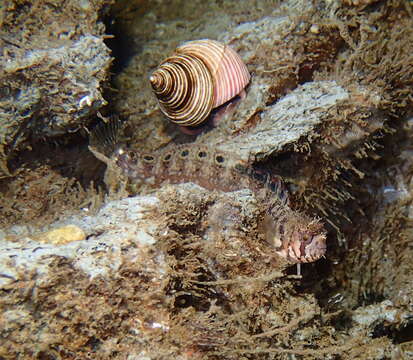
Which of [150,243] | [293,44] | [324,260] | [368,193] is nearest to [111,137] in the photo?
[150,243]

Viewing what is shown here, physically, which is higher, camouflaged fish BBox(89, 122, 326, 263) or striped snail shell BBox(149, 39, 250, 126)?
striped snail shell BBox(149, 39, 250, 126)

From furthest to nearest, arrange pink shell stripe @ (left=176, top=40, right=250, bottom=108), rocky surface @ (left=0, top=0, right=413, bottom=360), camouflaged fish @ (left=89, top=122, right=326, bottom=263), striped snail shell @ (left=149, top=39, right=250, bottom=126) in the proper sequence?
1. pink shell stripe @ (left=176, top=40, right=250, bottom=108)
2. striped snail shell @ (left=149, top=39, right=250, bottom=126)
3. camouflaged fish @ (left=89, top=122, right=326, bottom=263)
4. rocky surface @ (left=0, top=0, right=413, bottom=360)

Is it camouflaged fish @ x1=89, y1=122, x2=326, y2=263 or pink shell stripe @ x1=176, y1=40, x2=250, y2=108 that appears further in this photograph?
pink shell stripe @ x1=176, y1=40, x2=250, y2=108

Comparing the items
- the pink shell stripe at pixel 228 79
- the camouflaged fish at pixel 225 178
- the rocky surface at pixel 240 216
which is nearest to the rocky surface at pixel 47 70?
the rocky surface at pixel 240 216

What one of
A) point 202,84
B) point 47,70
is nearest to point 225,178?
point 202,84

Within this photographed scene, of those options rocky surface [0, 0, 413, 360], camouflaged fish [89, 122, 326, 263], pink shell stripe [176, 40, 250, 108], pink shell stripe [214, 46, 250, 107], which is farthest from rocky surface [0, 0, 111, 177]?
pink shell stripe [214, 46, 250, 107]

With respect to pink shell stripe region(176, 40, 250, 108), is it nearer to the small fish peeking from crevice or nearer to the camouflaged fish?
the small fish peeking from crevice

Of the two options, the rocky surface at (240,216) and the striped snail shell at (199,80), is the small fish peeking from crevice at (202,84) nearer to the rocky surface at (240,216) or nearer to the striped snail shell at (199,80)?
the striped snail shell at (199,80)

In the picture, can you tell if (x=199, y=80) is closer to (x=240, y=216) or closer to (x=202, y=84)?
(x=202, y=84)
